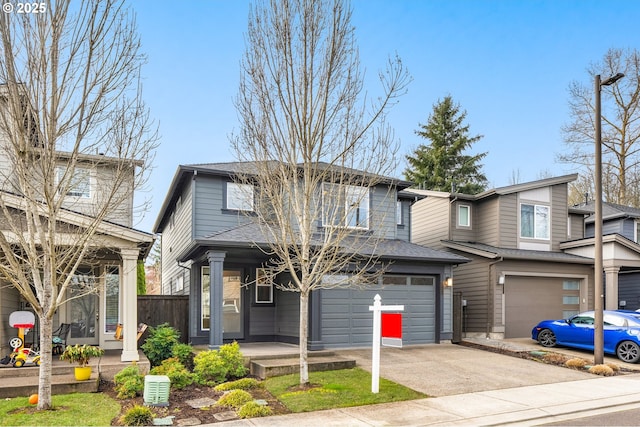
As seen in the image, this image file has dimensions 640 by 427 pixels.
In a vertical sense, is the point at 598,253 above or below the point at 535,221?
below

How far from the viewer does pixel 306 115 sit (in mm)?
8969

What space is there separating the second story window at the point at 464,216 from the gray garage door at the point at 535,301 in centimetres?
283

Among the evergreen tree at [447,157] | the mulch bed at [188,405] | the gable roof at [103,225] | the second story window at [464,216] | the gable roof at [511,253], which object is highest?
the evergreen tree at [447,157]

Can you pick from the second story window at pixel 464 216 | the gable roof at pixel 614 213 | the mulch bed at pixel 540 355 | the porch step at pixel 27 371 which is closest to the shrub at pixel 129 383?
the porch step at pixel 27 371

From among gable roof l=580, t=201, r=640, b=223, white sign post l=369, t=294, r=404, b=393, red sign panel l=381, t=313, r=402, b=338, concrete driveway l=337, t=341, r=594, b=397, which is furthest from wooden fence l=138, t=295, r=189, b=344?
gable roof l=580, t=201, r=640, b=223

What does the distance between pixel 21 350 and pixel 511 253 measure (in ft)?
46.9

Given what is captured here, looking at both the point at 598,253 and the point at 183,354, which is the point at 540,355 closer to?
the point at 598,253

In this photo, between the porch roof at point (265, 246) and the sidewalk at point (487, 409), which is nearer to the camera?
the sidewalk at point (487, 409)

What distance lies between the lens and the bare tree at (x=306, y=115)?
8.99 meters

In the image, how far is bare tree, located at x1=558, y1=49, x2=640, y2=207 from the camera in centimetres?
2720

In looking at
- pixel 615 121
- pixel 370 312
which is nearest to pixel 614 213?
pixel 615 121

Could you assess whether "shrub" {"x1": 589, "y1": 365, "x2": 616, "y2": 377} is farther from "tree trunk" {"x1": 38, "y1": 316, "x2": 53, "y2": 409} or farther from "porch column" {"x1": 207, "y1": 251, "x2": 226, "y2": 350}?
"tree trunk" {"x1": 38, "y1": 316, "x2": 53, "y2": 409}

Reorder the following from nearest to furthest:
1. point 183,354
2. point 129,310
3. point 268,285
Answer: point 129,310
point 183,354
point 268,285

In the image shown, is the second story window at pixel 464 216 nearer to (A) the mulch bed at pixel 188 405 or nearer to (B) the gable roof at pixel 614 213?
(B) the gable roof at pixel 614 213
